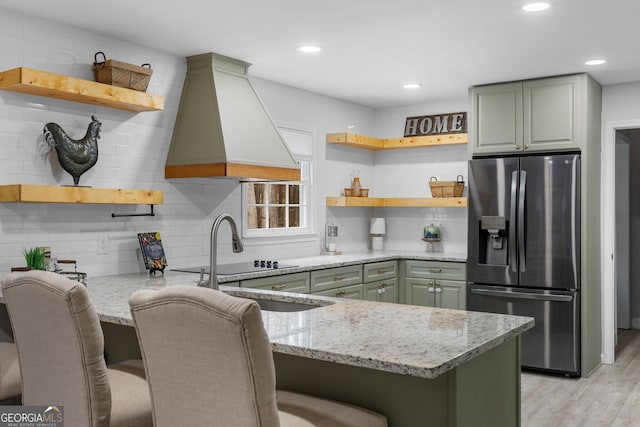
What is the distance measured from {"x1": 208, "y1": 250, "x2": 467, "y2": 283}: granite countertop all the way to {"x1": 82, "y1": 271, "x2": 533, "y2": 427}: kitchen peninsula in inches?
63.4

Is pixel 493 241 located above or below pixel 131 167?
below

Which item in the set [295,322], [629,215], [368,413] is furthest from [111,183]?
[629,215]

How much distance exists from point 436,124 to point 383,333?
450 centimetres

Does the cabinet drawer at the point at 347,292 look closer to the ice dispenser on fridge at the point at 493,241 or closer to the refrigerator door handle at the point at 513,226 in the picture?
the ice dispenser on fridge at the point at 493,241

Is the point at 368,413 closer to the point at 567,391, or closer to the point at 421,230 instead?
the point at 567,391

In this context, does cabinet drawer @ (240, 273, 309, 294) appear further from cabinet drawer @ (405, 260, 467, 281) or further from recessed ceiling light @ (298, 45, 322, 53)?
recessed ceiling light @ (298, 45, 322, 53)

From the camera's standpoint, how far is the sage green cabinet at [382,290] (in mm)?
5445

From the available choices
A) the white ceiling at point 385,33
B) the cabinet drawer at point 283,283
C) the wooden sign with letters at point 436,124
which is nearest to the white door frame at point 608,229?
the white ceiling at point 385,33

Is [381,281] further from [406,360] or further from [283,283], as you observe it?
[406,360]

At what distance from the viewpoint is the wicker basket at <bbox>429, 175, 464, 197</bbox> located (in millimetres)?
5931

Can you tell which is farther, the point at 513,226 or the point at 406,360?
the point at 513,226

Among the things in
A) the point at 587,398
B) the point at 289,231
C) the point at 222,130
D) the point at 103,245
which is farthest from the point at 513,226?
the point at 103,245

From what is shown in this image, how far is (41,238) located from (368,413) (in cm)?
248

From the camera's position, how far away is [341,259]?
17.6 feet
